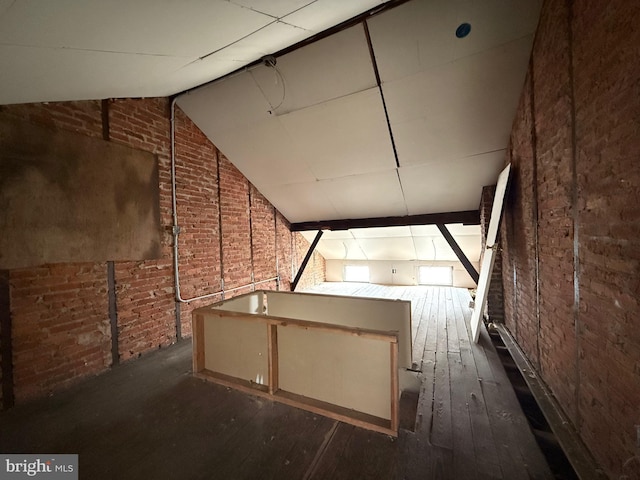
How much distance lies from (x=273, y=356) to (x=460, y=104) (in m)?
3.21

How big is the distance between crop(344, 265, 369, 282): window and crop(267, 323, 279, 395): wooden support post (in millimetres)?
6034

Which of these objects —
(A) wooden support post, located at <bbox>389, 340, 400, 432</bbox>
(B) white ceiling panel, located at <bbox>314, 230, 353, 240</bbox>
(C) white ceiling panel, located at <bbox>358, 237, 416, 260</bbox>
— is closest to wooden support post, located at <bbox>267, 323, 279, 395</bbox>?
(A) wooden support post, located at <bbox>389, 340, 400, 432</bbox>

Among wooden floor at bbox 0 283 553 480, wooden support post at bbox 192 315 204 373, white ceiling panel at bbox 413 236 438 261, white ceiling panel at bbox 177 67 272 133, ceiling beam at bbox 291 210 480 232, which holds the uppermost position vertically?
white ceiling panel at bbox 177 67 272 133

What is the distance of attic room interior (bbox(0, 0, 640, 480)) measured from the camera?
1305mm

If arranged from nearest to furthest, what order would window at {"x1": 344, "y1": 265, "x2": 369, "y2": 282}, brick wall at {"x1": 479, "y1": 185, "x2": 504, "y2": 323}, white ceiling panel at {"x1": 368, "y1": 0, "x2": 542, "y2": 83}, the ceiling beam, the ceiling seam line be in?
white ceiling panel at {"x1": 368, "y1": 0, "x2": 542, "y2": 83}
the ceiling seam line
brick wall at {"x1": 479, "y1": 185, "x2": 504, "y2": 323}
the ceiling beam
window at {"x1": 344, "y1": 265, "x2": 369, "y2": 282}

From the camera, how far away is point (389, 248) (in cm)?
680

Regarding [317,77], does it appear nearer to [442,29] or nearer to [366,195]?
[442,29]

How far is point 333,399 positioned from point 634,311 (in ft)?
5.73

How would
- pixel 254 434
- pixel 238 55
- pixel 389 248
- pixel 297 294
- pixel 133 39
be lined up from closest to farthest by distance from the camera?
pixel 133 39 → pixel 254 434 → pixel 238 55 → pixel 297 294 → pixel 389 248

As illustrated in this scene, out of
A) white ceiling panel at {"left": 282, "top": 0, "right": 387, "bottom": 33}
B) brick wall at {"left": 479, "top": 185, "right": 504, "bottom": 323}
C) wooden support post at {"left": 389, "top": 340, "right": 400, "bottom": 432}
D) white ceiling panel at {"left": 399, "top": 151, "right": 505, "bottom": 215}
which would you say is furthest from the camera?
brick wall at {"left": 479, "top": 185, "right": 504, "bottom": 323}

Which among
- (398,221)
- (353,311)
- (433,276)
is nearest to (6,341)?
(353,311)

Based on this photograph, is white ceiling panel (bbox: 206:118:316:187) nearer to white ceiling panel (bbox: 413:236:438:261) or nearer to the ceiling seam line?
the ceiling seam line

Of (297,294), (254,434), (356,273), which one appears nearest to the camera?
(254,434)

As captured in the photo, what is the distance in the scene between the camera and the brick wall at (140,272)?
206 centimetres
